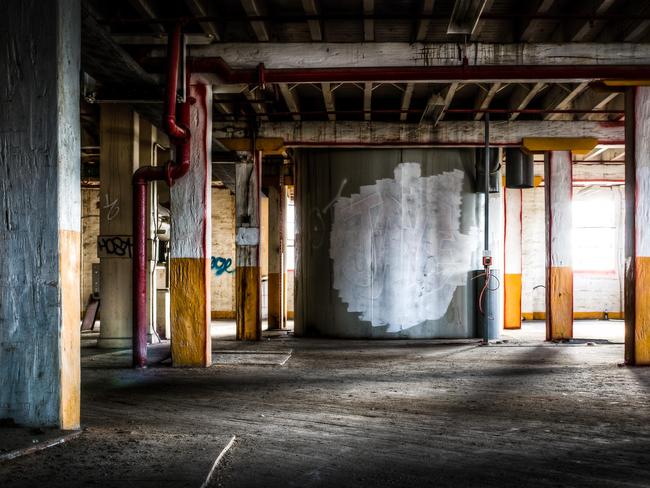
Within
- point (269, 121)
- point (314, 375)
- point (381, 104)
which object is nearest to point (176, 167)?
point (314, 375)

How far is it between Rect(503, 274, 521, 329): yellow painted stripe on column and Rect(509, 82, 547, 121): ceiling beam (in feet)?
15.6

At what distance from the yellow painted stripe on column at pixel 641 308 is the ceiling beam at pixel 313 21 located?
5.04m

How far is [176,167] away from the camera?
825 centimetres

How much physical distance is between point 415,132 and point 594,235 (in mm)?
9537

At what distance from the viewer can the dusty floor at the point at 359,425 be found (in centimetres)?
363

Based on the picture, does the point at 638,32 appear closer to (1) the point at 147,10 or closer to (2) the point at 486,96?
(2) the point at 486,96

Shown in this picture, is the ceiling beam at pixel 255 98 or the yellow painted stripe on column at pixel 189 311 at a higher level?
the ceiling beam at pixel 255 98

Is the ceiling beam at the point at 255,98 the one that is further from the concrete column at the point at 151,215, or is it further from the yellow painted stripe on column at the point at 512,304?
the yellow painted stripe on column at the point at 512,304

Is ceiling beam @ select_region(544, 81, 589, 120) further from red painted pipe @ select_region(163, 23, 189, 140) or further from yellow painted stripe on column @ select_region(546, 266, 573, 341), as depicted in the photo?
red painted pipe @ select_region(163, 23, 189, 140)

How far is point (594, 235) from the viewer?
19.2 meters

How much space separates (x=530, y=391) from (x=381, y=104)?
747cm

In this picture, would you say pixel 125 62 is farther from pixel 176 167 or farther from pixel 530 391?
pixel 530 391

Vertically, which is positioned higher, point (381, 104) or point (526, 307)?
point (381, 104)

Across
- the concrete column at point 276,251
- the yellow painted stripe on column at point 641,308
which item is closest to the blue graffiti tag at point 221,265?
the concrete column at point 276,251
